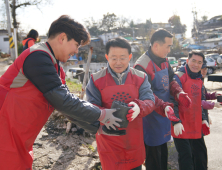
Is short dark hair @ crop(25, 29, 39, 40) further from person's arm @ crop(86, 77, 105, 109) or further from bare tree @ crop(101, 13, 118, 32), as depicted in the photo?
bare tree @ crop(101, 13, 118, 32)

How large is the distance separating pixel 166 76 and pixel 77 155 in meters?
2.03

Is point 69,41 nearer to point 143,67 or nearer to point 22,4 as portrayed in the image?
point 143,67

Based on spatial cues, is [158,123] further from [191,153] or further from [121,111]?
[121,111]

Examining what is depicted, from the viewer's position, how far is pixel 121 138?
1.94 meters

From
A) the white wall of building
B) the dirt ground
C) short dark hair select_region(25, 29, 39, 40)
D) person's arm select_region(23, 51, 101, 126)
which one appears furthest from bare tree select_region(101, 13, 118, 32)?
person's arm select_region(23, 51, 101, 126)

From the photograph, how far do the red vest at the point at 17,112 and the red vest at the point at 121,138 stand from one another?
0.74 metres

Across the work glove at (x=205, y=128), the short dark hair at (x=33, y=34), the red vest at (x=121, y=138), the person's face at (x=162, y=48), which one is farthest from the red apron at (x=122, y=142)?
the short dark hair at (x=33, y=34)

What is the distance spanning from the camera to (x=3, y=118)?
141cm

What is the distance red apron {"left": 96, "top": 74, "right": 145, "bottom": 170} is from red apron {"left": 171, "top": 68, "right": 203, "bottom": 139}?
3.61 ft

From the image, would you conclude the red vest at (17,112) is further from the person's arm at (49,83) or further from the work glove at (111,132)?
the work glove at (111,132)

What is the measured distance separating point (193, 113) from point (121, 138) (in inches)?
59.6

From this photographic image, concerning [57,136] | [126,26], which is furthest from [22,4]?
[126,26]

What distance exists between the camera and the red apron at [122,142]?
191cm

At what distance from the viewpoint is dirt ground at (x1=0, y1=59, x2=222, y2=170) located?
2.88 meters
